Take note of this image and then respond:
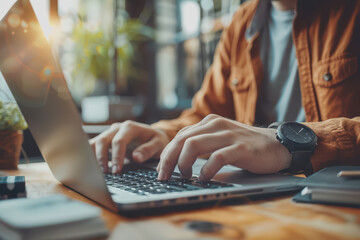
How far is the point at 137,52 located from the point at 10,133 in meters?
2.75

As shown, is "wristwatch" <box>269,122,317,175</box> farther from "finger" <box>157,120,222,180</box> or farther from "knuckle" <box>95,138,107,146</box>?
"knuckle" <box>95,138,107,146</box>

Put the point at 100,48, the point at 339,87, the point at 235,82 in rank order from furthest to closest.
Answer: the point at 100,48 → the point at 235,82 → the point at 339,87

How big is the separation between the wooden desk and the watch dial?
0.19m

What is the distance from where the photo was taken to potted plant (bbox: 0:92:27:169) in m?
0.89

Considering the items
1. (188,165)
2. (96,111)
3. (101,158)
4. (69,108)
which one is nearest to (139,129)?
(101,158)

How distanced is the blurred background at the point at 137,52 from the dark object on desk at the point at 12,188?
1703mm

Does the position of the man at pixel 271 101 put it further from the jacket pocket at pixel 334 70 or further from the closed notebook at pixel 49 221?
the closed notebook at pixel 49 221

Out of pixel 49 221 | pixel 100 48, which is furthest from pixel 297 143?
pixel 100 48

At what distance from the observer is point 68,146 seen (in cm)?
46

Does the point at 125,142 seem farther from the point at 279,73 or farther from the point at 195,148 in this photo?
the point at 279,73

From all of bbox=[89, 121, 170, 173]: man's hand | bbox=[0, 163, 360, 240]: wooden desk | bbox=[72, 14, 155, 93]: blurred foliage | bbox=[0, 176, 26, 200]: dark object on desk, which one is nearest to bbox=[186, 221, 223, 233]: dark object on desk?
bbox=[0, 163, 360, 240]: wooden desk

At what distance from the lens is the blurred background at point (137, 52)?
258cm

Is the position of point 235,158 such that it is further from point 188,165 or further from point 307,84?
point 307,84

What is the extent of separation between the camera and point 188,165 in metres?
0.56
